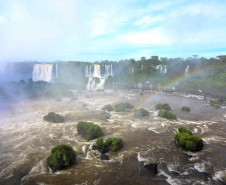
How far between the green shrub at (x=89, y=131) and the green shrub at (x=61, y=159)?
405 cm

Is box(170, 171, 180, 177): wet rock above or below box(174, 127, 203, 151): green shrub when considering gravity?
below

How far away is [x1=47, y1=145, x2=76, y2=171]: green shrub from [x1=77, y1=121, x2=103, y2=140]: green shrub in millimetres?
4054

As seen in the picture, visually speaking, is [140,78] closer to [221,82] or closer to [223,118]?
[221,82]

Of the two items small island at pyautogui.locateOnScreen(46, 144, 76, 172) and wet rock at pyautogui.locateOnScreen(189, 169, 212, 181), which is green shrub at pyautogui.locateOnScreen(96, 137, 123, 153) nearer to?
small island at pyautogui.locateOnScreen(46, 144, 76, 172)

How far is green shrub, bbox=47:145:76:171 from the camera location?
1130 centimetres

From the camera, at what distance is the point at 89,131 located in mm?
16312

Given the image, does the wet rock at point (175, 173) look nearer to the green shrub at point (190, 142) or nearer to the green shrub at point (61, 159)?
the green shrub at point (190, 142)

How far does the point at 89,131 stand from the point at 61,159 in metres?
4.97

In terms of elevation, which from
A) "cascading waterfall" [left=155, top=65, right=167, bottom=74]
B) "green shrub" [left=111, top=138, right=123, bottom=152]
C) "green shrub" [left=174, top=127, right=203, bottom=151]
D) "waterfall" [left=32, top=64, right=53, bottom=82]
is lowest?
"green shrub" [left=111, top=138, right=123, bottom=152]

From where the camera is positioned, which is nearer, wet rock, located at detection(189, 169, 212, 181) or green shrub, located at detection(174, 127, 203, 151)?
wet rock, located at detection(189, 169, 212, 181)

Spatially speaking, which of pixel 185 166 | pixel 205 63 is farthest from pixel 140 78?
pixel 185 166

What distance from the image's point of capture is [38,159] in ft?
41.8

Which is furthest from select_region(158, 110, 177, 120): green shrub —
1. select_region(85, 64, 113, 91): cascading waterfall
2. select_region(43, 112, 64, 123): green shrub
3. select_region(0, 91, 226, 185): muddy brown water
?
select_region(85, 64, 113, 91): cascading waterfall

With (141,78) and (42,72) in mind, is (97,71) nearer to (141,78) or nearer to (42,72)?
(141,78)
